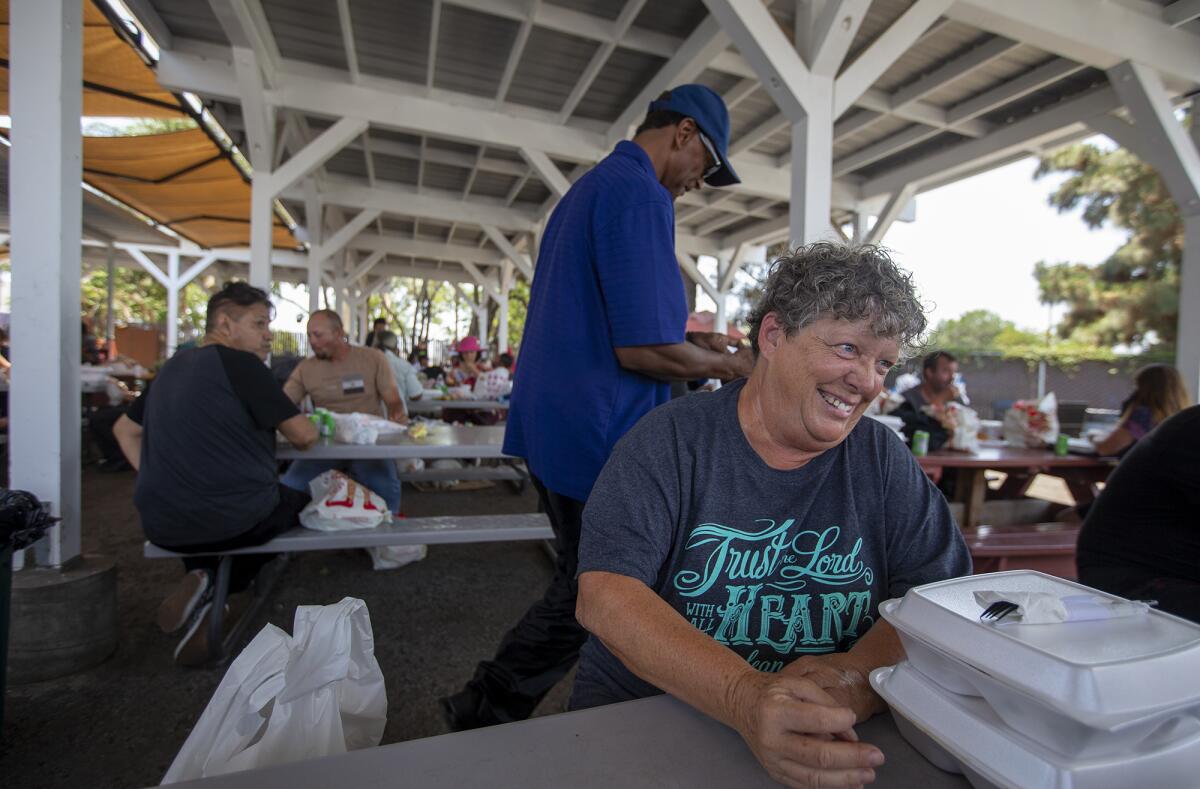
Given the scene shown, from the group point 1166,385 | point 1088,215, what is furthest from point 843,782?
point 1088,215

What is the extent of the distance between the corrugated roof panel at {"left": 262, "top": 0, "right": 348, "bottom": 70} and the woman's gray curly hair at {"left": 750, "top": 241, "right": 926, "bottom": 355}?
5045mm

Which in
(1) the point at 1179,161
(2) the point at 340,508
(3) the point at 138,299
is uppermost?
(3) the point at 138,299

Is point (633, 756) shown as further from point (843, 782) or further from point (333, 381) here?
point (333, 381)

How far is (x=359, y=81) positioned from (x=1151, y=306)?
71.3ft

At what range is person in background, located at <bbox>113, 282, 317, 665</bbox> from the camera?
2.45 metres

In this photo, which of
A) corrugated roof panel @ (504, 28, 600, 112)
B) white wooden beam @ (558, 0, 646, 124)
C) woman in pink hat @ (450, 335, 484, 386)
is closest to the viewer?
white wooden beam @ (558, 0, 646, 124)

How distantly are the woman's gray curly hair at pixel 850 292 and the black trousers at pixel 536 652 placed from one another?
944 millimetres

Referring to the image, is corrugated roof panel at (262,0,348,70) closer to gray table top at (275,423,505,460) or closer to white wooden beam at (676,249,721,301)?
gray table top at (275,423,505,460)

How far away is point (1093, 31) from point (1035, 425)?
112 inches

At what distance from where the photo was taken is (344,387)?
4312mm

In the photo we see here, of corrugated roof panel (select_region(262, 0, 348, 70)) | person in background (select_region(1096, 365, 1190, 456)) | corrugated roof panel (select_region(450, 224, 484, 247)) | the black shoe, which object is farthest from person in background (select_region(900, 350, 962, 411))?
corrugated roof panel (select_region(450, 224, 484, 247))

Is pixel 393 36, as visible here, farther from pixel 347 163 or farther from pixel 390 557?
pixel 390 557

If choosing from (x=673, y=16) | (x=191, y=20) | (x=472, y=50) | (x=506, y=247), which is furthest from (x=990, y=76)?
(x=506, y=247)

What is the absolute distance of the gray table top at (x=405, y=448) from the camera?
10.2 feet
